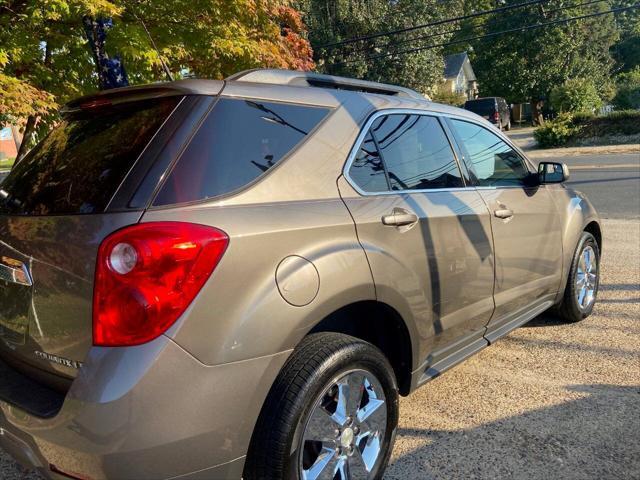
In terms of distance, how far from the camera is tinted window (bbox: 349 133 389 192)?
249 cm

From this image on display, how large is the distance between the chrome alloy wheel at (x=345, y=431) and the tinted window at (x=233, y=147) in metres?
0.88

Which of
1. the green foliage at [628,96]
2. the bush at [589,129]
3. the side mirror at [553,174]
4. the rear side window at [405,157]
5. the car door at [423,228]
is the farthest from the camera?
the green foliage at [628,96]

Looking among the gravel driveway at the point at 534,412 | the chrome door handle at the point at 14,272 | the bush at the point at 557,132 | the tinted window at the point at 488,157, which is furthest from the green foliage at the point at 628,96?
the chrome door handle at the point at 14,272

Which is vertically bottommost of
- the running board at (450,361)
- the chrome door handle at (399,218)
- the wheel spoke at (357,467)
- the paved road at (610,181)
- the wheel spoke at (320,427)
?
the paved road at (610,181)

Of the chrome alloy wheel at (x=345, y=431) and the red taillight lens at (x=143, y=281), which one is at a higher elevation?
the red taillight lens at (x=143, y=281)

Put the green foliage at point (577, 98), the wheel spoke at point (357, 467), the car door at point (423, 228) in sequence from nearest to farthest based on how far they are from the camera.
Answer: the wheel spoke at point (357, 467), the car door at point (423, 228), the green foliage at point (577, 98)

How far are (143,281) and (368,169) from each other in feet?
3.97

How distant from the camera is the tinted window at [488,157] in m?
3.35

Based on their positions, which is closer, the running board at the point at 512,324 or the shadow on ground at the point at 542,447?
the shadow on ground at the point at 542,447

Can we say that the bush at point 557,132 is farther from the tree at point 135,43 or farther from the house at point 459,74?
the house at point 459,74

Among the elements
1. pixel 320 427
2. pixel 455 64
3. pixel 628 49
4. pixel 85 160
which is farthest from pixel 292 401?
pixel 628 49

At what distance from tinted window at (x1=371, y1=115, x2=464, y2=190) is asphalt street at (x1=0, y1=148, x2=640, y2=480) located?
1.29m

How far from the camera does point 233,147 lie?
208cm

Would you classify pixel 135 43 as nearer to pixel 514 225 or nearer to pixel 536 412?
pixel 514 225
